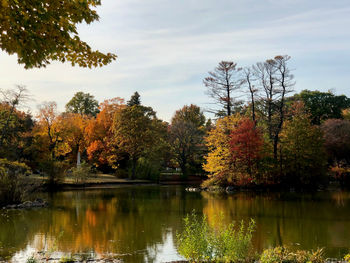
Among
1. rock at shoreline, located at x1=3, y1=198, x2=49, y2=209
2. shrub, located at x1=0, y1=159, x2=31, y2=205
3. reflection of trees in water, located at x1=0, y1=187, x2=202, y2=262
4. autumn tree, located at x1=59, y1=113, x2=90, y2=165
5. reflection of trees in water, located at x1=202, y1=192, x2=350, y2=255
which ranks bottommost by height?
reflection of trees in water, located at x1=202, y1=192, x2=350, y2=255

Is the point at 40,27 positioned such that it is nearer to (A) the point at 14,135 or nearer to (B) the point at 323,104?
(A) the point at 14,135

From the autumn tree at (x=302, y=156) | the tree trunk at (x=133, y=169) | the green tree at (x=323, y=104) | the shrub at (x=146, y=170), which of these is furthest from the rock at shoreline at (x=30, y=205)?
the green tree at (x=323, y=104)

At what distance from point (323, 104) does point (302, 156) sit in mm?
23261

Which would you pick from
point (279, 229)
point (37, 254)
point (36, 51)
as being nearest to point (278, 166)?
point (279, 229)

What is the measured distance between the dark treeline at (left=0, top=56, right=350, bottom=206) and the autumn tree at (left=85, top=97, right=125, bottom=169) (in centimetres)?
11

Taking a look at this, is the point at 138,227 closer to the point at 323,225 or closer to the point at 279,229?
the point at 279,229

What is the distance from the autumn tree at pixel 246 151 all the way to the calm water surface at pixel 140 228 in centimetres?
982

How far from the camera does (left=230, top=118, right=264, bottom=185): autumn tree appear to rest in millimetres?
Answer: 28094

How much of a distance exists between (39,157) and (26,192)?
19313 mm

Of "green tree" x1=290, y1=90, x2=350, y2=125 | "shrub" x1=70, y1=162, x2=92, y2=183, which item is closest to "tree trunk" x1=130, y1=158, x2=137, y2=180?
"shrub" x1=70, y1=162, x2=92, y2=183

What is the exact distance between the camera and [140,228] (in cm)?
1179

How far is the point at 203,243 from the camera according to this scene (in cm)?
618

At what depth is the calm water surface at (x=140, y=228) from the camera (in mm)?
8797

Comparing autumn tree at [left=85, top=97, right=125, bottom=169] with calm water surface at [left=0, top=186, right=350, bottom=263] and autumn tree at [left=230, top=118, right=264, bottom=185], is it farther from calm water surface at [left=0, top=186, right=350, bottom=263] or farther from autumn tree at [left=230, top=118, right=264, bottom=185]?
calm water surface at [left=0, top=186, right=350, bottom=263]
